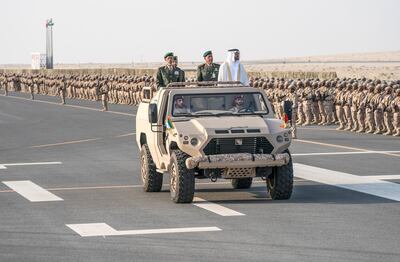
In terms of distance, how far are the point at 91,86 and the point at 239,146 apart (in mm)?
58887

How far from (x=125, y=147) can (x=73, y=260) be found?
17.1 metres

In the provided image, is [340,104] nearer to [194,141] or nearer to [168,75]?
[168,75]

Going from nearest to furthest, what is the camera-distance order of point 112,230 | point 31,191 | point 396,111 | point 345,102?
point 112,230
point 31,191
point 396,111
point 345,102

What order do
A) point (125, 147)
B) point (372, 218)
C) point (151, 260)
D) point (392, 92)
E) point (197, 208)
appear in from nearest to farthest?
point (151, 260) → point (372, 218) → point (197, 208) → point (125, 147) → point (392, 92)

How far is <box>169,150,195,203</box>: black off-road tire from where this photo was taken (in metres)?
15.2

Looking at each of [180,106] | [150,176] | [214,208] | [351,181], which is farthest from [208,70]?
[214,208]

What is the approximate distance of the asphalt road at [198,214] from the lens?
37.0ft

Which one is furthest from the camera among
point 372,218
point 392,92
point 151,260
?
point 392,92

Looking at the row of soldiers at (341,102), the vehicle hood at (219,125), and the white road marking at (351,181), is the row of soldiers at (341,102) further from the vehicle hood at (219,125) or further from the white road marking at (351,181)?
the vehicle hood at (219,125)

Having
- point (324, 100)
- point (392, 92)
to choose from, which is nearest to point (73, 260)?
point (392, 92)

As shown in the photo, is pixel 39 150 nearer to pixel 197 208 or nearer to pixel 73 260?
pixel 197 208

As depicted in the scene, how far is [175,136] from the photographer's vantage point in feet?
50.7

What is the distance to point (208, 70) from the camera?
20.7 meters

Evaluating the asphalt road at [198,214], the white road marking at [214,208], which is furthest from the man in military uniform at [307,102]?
the white road marking at [214,208]
